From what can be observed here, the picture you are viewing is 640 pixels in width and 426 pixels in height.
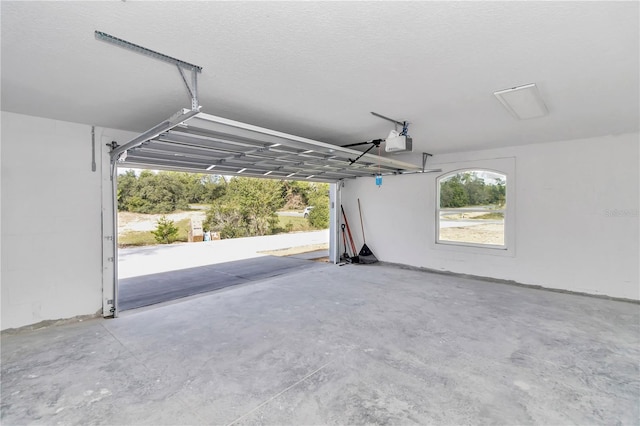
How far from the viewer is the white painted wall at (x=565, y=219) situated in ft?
14.0

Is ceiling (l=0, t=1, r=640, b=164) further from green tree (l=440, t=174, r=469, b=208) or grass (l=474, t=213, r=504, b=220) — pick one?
green tree (l=440, t=174, r=469, b=208)

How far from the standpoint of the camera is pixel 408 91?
2.62 m

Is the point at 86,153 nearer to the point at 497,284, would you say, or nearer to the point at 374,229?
the point at 374,229

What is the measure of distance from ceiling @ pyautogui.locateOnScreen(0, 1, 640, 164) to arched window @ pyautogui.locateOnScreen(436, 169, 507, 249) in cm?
217

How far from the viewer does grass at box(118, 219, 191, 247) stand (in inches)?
445

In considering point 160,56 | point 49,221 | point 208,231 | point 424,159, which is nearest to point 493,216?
point 424,159

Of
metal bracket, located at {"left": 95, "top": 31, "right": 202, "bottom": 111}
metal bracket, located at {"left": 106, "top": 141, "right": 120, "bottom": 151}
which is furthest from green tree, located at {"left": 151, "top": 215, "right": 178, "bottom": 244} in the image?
metal bracket, located at {"left": 95, "top": 31, "right": 202, "bottom": 111}

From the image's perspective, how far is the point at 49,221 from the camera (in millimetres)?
3393

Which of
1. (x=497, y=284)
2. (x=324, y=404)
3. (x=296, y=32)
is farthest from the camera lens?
(x=497, y=284)

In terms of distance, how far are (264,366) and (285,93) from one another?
2.41 metres

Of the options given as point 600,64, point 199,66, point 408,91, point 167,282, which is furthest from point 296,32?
point 167,282

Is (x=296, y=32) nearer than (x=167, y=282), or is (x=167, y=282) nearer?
(x=296, y=32)

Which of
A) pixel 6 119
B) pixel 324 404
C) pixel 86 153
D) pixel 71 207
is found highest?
pixel 6 119

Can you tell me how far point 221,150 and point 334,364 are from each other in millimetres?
2900
